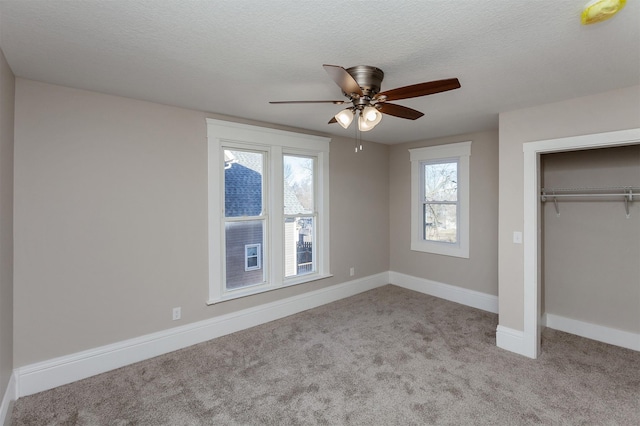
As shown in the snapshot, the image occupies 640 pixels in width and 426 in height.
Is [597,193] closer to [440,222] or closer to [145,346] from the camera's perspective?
[440,222]

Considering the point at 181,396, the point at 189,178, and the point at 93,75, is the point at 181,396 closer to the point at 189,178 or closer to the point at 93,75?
the point at 189,178

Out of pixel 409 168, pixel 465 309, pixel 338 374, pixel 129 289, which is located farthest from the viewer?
pixel 409 168

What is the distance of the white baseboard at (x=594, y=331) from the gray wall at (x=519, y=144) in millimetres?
920

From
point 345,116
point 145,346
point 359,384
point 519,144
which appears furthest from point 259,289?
point 519,144

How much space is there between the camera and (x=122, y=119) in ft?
9.01

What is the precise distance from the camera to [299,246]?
4.20 meters

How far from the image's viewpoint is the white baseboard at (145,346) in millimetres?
2393

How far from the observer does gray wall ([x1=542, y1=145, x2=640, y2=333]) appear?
305 centimetres

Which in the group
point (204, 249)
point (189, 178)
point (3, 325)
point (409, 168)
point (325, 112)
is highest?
point (325, 112)

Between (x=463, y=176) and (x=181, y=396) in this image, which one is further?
(x=463, y=176)

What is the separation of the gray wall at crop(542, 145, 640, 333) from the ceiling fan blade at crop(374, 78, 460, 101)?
2.59m

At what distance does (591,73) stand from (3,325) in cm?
440

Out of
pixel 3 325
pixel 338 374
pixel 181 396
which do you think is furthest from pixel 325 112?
pixel 3 325

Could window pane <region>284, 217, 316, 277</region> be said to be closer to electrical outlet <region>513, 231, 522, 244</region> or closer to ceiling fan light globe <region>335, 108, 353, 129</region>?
ceiling fan light globe <region>335, 108, 353, 129</region>
